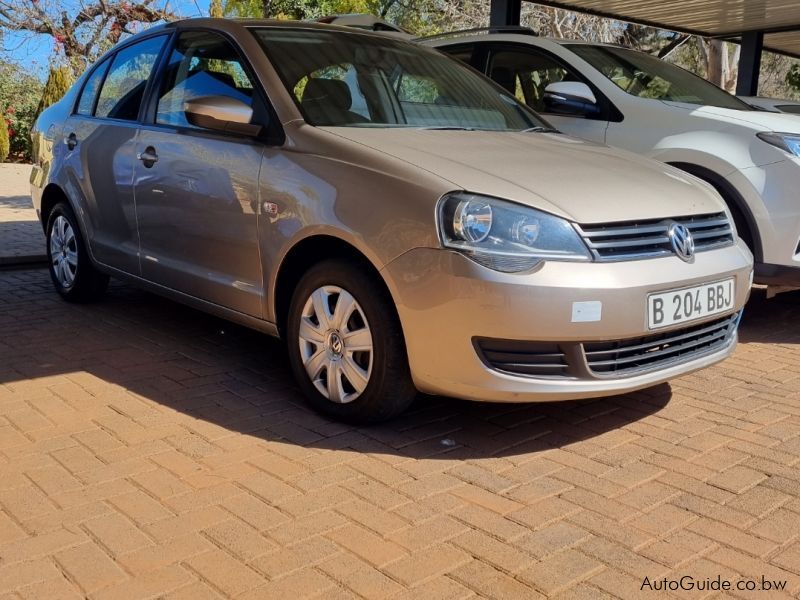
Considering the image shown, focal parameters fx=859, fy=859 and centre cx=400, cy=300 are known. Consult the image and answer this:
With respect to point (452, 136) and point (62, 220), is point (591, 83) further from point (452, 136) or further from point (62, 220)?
point (62, 220)

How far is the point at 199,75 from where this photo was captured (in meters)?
4.52

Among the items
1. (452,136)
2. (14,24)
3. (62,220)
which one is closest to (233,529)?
(452,136)

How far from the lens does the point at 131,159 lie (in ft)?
15.7

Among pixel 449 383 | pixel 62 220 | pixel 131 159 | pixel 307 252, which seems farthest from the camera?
pixel 62 220

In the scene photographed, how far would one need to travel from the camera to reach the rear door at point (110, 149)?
4.89 meters

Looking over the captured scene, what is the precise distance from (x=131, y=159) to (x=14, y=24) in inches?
689

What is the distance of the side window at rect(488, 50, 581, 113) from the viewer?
6.07 metres

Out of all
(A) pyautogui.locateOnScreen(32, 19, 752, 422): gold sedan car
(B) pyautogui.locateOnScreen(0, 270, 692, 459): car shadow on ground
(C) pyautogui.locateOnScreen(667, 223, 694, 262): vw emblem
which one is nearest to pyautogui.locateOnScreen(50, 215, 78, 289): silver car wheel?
(B) pyautogui.locateOnScreen(0, 270, 692, 459): car shadow on ground

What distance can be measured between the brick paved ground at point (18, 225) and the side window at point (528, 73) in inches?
161

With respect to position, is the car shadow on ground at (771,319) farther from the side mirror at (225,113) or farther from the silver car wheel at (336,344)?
the side mirror at (225,113)

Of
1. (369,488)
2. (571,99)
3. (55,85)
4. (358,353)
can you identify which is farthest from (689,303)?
(55,85)

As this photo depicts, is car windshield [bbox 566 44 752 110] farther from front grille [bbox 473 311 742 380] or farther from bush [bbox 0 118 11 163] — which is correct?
bush [bbox 0 118 11 163]

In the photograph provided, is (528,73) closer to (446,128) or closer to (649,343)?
(446,128)

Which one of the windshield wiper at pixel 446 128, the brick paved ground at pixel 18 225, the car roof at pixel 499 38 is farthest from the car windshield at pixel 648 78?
the brick paved ground at pixel 18 225
